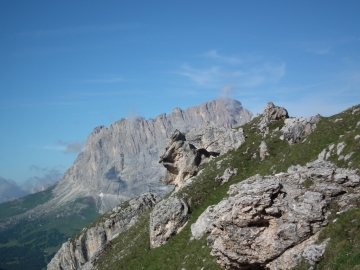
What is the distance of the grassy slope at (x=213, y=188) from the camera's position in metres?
35.6

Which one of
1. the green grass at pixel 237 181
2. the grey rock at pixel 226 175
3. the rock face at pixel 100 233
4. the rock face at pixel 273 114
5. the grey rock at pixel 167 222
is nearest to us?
the green grass at pixel 237 181

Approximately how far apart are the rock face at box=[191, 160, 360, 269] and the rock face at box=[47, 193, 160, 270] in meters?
57.4

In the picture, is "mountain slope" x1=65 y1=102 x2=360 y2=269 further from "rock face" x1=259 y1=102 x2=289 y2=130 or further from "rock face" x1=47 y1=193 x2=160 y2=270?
"rock face" x1=47 y1=193 x2=160 y2=270

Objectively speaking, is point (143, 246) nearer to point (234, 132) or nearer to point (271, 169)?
point (271, 169)

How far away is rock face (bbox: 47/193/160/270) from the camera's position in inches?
3250

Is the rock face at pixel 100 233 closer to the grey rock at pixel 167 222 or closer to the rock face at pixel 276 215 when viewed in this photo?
the grey rock at pixel 167 222

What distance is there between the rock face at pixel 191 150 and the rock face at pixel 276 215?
44.3 m

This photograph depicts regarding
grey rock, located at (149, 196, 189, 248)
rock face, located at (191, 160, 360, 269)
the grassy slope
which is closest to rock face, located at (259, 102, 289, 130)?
the grassy slope

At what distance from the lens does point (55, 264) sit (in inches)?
3780

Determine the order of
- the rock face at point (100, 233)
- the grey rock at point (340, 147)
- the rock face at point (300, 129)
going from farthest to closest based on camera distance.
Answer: the rock face at point (100, 233) → the rock face at point (300, 129) → the grey rock at point (340, 147)

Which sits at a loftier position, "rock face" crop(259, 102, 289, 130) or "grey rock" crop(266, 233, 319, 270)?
"rock face" crop(259, 102, 289, 130)

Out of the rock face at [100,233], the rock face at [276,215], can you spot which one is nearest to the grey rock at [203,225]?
the rock face at [276,215]

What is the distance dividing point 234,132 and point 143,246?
28386mm

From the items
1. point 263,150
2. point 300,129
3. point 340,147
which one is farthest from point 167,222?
point 340,147
